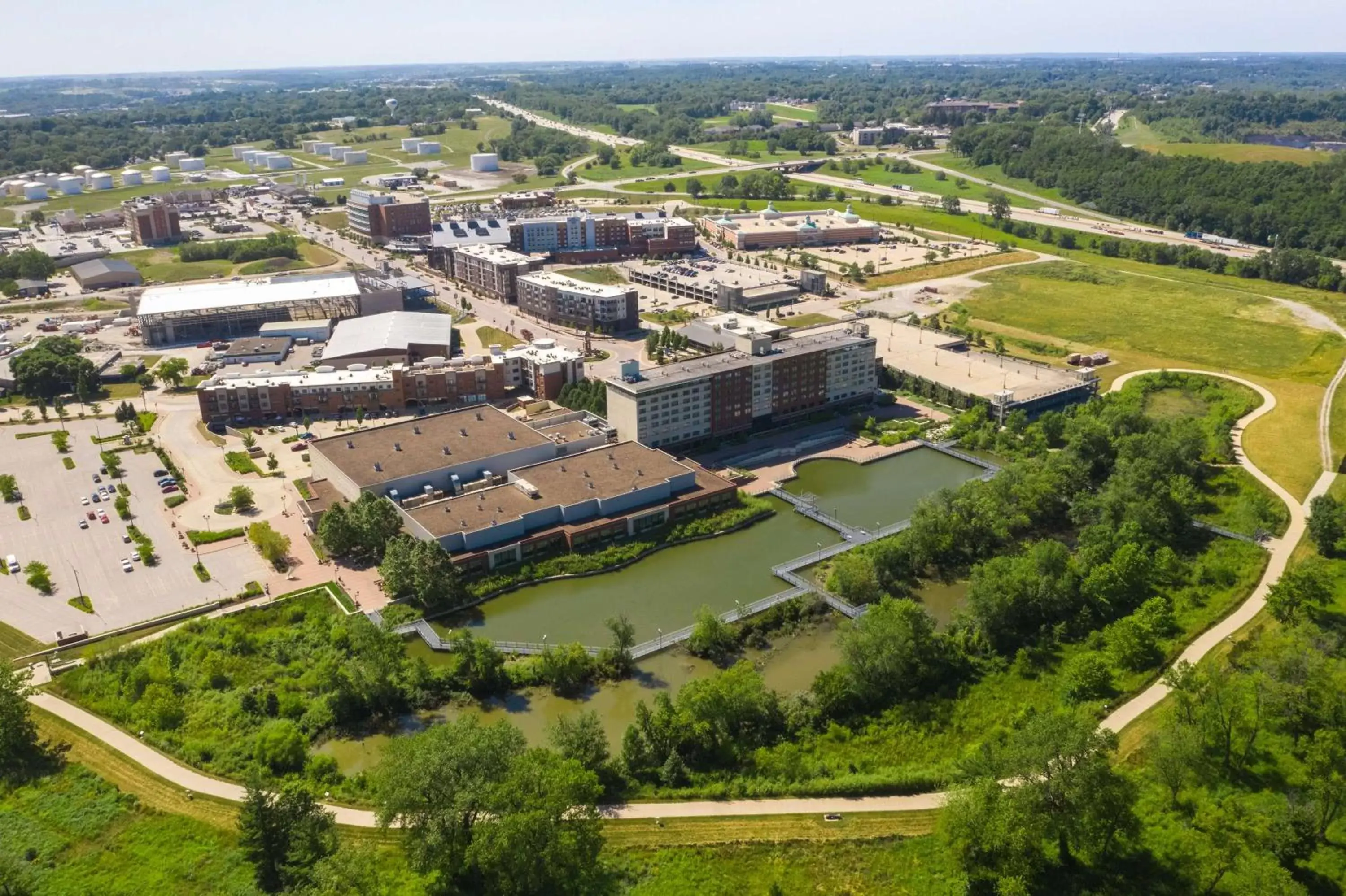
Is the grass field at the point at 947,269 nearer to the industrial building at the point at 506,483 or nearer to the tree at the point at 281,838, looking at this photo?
the industrial building at the point at 506,483

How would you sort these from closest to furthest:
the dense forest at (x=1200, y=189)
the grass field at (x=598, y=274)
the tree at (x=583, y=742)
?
the tree at (x=583, y=742), the grass field at (x=598, y=274), the dense forest at (x=1200, y=189)

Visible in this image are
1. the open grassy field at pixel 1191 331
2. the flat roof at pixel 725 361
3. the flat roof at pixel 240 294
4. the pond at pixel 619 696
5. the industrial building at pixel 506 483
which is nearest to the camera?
the pond at pixel 619 696

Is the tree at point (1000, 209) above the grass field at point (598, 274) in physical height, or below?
above

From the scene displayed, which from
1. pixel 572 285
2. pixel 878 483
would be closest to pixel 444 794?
pixel 878 483

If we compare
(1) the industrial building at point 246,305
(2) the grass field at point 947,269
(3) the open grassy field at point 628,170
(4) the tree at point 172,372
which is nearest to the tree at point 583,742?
(4) the tree at point 172,372

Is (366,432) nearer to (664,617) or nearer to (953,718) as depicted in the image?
(664,617)

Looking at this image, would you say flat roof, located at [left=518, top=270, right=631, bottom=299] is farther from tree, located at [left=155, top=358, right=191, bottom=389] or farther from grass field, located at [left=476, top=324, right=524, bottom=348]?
tree, located at [left=155, top=358, right=191, bottom=389]

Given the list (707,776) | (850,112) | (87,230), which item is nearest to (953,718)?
(707,776)

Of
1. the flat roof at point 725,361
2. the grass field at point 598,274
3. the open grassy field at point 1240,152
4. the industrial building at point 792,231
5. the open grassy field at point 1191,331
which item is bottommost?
the open grassy field at point 1191,331
